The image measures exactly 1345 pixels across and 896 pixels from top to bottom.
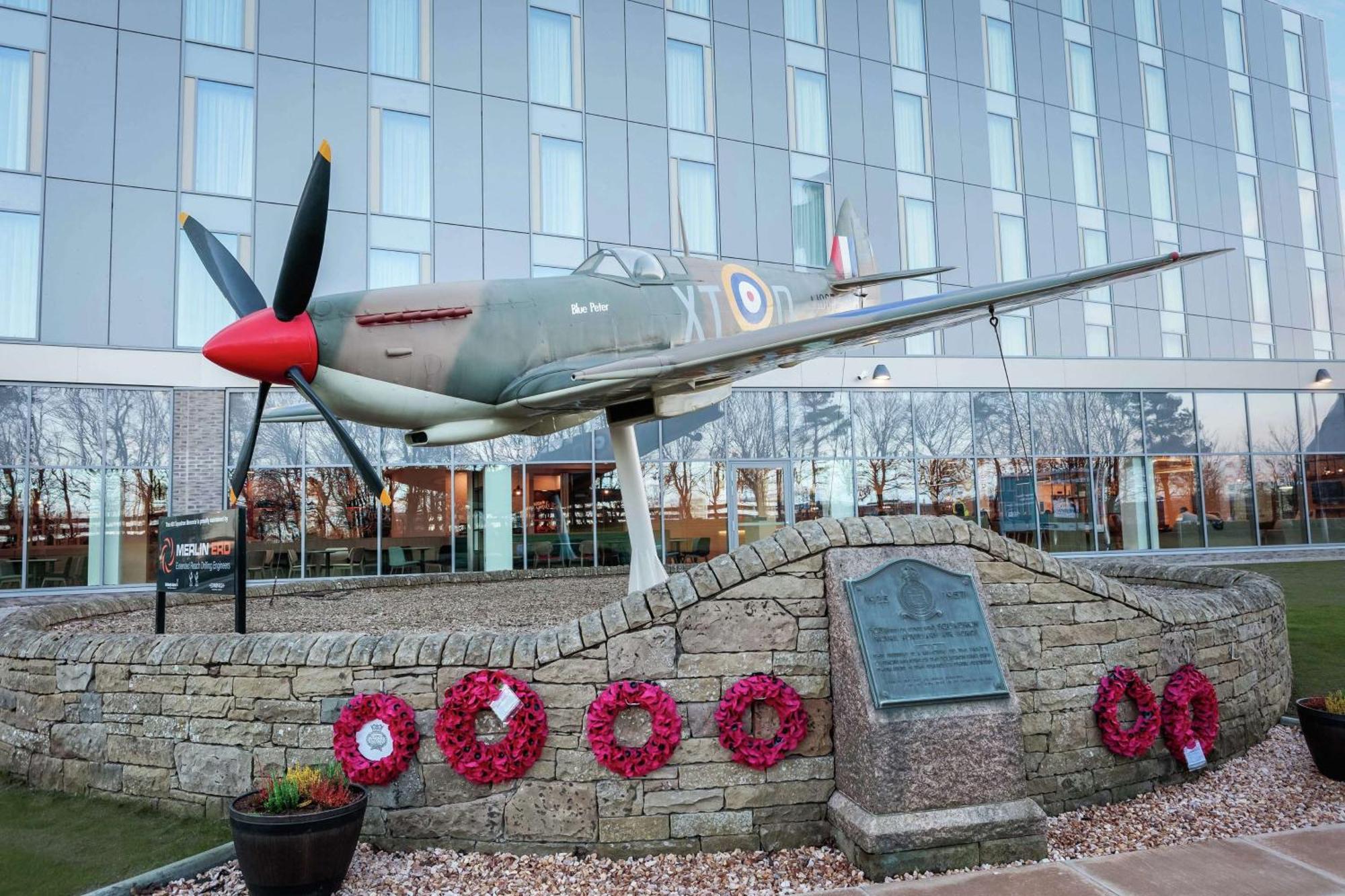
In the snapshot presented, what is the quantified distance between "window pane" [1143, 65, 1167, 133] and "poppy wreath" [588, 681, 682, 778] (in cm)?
2639

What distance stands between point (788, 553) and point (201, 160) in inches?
636

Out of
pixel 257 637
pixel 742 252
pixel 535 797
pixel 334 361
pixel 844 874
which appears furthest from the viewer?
pixel 742 252

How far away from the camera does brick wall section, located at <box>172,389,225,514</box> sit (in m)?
16.7

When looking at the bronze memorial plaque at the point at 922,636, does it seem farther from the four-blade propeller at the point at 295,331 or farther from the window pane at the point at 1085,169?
the window pane at the point at 1085,169

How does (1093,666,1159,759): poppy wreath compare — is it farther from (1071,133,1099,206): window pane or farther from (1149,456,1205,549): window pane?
(1071,133,1099,206): window pane

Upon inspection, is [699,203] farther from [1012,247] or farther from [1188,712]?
[1188,712]

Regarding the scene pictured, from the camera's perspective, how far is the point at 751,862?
528cm

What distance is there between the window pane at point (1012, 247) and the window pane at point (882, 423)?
464 centimetres

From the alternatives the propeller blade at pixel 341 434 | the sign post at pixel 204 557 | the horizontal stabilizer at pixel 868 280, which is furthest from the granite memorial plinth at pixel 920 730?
the horizontal stabilizer at pixel 868 280

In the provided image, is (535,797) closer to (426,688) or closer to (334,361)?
(426,688)

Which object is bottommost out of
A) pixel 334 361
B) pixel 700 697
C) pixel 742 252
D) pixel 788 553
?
pixel 700 697

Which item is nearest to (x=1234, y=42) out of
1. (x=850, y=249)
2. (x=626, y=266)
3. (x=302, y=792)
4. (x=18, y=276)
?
(x=850, y=249)

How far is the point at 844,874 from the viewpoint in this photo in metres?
5.05

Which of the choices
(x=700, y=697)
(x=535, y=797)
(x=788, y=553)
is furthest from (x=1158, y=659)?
(x=535, y=797)
